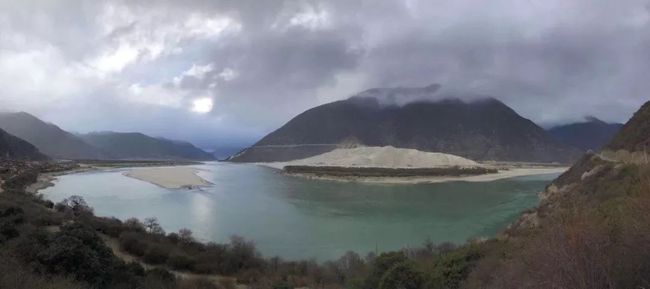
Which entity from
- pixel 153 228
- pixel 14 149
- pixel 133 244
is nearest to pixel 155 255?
pixel 133 244

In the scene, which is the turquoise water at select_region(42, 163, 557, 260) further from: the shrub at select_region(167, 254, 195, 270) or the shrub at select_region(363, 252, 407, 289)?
the shrub at select_region(363, 252, 407, 289)

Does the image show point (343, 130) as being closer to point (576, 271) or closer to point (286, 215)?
point (286, 215)

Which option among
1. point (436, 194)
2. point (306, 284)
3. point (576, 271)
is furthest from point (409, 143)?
point (576, 271)

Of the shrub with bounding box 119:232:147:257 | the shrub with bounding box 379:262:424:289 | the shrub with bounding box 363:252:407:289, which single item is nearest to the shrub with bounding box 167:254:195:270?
the shrub with bounding box 119:232:147:257

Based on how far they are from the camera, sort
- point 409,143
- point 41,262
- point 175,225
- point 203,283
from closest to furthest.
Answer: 1. point 41,262
2. point 203,283
3. point 175,225
4. point 409,143

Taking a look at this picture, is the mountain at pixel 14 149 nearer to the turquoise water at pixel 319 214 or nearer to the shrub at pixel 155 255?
the turquoise water at pixel 319 214

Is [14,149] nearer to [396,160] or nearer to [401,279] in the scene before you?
[396,160]

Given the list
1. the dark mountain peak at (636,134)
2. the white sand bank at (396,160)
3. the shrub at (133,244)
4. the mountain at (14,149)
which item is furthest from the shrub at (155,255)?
the mountain at (14,149)
